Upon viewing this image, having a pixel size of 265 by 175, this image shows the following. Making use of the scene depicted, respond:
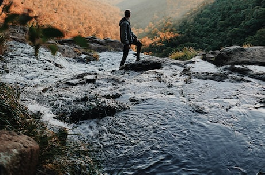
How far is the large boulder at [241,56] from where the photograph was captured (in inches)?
296

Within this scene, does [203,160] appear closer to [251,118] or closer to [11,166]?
[251,118]

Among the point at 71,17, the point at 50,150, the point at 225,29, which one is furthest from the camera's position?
the point at 225,29

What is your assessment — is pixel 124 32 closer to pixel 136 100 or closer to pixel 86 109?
pixel 136 100

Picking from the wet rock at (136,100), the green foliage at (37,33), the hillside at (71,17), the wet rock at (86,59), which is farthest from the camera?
the wet rock at (86,59)

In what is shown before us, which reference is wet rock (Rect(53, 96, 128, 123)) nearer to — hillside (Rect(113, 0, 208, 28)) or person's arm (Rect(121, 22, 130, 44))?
person's arm (Rect(121, 22, 130, 44))

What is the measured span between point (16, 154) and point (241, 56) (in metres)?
8.20

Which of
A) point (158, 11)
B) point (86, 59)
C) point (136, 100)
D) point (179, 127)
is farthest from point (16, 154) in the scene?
point (158, 11)

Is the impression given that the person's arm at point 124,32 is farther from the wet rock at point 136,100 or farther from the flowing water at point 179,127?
the wet rock at point 136,100

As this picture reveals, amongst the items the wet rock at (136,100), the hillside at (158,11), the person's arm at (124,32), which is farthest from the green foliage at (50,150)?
the hillside at (158,11)

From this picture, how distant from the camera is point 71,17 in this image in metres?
22.2

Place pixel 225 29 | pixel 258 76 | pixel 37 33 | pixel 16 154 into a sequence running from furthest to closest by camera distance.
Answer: pixel 225 29 < pixel 258 76 < pixel 16 154 < pixel 37 33

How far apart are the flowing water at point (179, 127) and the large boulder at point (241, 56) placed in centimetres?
230

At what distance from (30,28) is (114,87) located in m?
4.46

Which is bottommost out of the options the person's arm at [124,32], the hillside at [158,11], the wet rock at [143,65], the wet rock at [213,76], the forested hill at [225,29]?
the wet rock at [213,76]
